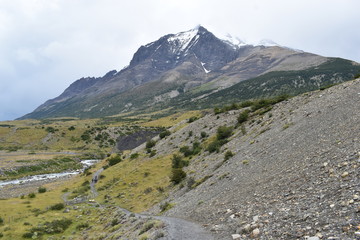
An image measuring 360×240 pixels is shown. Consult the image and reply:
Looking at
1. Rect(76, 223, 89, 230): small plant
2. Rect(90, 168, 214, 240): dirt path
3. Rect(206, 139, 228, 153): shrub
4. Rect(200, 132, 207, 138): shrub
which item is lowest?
Rect(76, 223, 89, 230): small plant

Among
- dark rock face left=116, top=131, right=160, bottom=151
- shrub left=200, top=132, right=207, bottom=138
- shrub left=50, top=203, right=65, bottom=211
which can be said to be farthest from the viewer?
dark rock face left=116, top=131, right=160, bottom=151

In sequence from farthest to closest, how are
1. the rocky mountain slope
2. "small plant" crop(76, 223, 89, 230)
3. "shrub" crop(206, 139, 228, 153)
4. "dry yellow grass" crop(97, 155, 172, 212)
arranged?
"shrub" crop(206, 139, 228, 153), "dry yellow grass" crop(97, 155, 172, 212), "small plant" crop(76, 223, 89, 230), the rocky mountain slope

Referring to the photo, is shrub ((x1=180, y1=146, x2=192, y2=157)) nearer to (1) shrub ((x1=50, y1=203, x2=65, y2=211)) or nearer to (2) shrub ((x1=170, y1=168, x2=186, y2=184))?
(2) shrub ((x1=170, y1=168, x2=186, y2=184))

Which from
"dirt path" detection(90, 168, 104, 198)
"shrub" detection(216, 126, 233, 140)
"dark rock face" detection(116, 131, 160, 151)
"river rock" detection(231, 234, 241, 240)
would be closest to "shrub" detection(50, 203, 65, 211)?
"dirt path" detection(90, 168, 104, 198)

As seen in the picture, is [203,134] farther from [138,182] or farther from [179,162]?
[138,182]

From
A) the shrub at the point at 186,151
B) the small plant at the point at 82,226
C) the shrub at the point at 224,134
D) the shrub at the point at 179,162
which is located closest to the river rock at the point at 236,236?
the small plant at the point at 82,226

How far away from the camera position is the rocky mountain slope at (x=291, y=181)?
10.7 m

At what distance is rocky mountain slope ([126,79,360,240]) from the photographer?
10719mm

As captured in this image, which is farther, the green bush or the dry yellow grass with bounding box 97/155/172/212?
the dry yellow grass with bounding box 97/155/172/212

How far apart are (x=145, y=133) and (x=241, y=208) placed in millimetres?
Answer: 125538

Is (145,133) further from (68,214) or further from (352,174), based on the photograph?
(352,174)

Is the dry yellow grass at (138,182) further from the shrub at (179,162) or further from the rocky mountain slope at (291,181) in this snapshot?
the rocky mountain slope at (291,181)

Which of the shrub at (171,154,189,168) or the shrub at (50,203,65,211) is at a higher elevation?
the shrub at (50,203,65,211)

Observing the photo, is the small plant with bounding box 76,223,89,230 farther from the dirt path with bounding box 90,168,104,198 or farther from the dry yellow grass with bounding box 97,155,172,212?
the dirt path with bounding box 90,168,104,198
